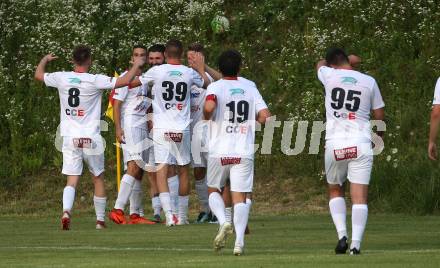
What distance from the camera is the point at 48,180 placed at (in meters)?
29.5

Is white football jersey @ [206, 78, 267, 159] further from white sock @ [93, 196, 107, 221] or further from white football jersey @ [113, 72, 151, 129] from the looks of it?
white football jersey @ [113, 72, 151, 129]

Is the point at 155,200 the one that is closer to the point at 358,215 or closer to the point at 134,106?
the point at 134,106

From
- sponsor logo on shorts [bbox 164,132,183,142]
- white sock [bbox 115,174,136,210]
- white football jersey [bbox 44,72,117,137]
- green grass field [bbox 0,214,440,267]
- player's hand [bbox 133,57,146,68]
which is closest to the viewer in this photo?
green grass field [bbox 0,214,440,267]

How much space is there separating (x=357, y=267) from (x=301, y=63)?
56.8 ft

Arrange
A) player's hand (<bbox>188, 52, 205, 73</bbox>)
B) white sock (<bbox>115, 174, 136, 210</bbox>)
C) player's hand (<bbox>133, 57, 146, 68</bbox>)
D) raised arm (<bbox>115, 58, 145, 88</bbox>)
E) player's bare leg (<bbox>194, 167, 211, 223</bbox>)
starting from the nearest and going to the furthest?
1. player's hand (<bbox>188, 52, 205, 73</bbox>)
2. raised arm (<bbox>115, 58, 145, 88</bbox>)
3. player's hand (<bbox>133, 57, 146, 68</bbox>)
4. white sock (<bbox>115, 174, 136, 210</bbox>)
5. player's bare leg (<bbox>194, 167, 211, 223</bbox>)

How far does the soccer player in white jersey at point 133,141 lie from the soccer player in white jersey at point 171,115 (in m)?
0.74

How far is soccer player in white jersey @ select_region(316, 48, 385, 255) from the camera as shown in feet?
52.2

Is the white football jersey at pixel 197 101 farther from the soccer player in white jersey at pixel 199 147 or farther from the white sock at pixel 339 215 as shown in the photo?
the white sock at pixel 339 215

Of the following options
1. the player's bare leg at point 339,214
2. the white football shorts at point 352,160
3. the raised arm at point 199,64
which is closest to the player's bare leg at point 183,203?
the raised arm at point 199,64

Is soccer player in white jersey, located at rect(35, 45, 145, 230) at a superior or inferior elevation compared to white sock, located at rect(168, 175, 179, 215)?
superior

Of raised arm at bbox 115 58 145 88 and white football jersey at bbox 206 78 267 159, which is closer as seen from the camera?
white football jersey at bbox 206 78 267 159

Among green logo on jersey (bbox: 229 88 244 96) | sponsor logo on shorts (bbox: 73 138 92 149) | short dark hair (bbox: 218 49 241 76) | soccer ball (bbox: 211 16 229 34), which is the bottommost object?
sponsor logo on shorts (bbox: 73 138 92 149)

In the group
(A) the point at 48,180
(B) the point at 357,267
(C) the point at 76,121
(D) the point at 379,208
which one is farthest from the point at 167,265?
(A) the point at 48,180

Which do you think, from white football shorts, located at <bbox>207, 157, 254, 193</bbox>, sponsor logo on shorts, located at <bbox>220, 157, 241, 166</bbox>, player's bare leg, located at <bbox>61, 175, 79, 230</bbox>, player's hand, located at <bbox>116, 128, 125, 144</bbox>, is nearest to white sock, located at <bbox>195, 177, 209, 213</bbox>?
player's hand, located at <bbox>116, 128, 125, 144</bbox>
